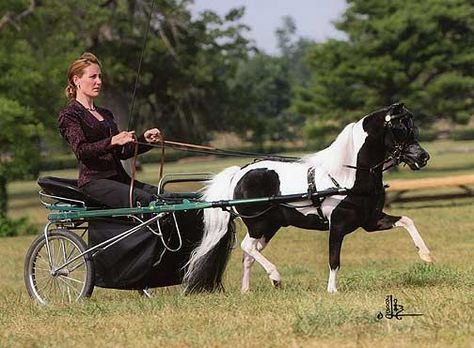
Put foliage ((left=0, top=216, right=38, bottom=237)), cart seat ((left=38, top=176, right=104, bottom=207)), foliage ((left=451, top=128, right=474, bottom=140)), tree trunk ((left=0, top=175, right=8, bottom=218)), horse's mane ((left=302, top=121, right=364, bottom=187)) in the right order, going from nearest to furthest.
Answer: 1. horse's mane ((left=302, top=121, right=364, bottom=187))
2. cart seat ((left=38, top=176, right=104, bottom=207))
3. foliage ((left=0, top=216, right=38, bottom=237))
4. tree trunk ((left=0, top=175, right=8, bottom=218))
5. foliage ((left=451, top=128, right=474, bottom=140))

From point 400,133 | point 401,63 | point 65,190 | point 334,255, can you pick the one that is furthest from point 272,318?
point 401,63

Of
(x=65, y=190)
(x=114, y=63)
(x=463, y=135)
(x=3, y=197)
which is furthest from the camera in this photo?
(x=463, y=135)

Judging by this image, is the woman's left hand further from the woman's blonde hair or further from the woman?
the woman's blonde hair

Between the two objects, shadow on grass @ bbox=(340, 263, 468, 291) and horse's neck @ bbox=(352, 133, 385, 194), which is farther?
shadow on grass @ bbox=(340, 263, 468, 291)

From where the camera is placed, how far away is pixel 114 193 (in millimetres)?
8602

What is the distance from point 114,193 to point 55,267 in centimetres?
82

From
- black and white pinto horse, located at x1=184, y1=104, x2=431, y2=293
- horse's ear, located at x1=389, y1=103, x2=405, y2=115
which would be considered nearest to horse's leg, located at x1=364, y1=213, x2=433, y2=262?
black and white pinto horse, located at x1=184, y1=104, x2=431, y2=293

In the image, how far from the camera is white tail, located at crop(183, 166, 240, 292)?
872cm

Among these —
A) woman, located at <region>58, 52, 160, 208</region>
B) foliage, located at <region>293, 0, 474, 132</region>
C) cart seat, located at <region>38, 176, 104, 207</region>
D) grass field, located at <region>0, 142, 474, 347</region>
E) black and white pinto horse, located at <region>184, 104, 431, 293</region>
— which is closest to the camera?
grass field, located at <region>0, 142, 474, 347</region>

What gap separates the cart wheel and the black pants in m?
0.39

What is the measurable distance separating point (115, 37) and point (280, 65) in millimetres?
78251

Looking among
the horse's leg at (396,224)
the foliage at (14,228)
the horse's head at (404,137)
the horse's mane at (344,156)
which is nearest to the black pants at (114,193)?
the horse's mane at (344,156)

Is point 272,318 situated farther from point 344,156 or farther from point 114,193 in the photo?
point 114,193

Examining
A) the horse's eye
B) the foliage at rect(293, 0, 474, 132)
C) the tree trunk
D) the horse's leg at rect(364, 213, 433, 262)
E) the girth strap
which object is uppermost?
the foliage at rect(293, 0, 474, 132)
